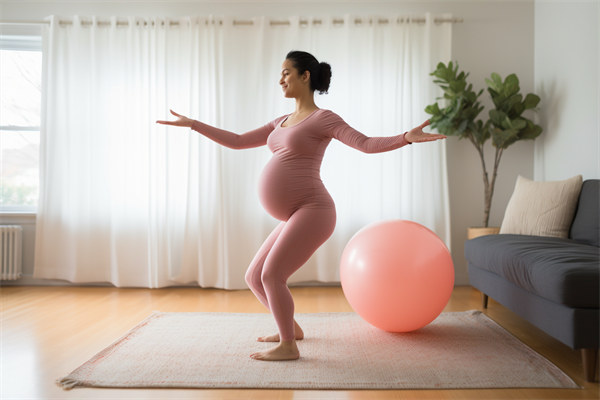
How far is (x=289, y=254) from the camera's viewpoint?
7.43 ft

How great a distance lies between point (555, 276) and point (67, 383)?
213 centimetres

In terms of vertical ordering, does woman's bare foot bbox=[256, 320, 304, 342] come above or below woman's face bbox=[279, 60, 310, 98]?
below

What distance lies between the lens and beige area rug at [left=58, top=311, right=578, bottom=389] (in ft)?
6.64

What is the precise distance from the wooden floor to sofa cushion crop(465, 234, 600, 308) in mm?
369

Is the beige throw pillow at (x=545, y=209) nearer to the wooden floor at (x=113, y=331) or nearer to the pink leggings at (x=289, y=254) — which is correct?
the wooden floor at (x=113, y=331)

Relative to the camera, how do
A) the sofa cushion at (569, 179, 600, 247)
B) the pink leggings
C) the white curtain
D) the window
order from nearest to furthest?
the pink leggings
the sofa cushion at (569, 179, 600, 247)
the white curtain
the window

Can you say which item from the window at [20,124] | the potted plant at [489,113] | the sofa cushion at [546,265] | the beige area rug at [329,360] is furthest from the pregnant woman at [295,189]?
the window at [20,124]

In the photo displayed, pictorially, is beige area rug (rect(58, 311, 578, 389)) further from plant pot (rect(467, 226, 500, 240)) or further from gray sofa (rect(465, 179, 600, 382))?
plant pot (rect(467, 226, 500, 240))

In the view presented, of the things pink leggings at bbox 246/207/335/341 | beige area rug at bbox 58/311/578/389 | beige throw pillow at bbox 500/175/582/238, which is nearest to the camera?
beige area rug at bbox 58/311/578/389

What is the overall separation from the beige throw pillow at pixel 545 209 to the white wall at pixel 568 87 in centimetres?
40

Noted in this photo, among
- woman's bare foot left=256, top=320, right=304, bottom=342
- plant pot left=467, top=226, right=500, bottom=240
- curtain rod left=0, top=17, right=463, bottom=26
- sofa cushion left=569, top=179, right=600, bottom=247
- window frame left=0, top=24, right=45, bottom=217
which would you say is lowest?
woman's bare foot left=256, top=320, right=304, bottom=342

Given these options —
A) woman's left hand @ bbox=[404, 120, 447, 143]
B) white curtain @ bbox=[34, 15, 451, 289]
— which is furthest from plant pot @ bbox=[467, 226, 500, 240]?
woman's left hand @ bbox=[404, 120, 447, 143]

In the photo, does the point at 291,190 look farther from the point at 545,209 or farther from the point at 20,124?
the point at 20,124

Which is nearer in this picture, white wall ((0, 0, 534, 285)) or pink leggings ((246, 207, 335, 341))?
pink leggings ((246, 207, 335, 341))
